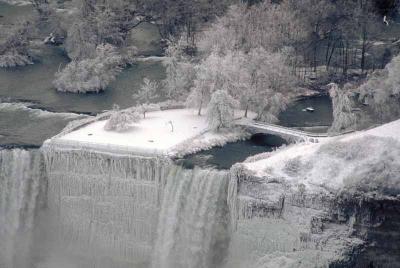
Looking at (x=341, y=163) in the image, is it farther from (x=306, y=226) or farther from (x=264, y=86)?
(x=264, y=86)

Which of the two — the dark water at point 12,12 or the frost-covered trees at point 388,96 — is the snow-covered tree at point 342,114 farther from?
the dark water at point 12,12

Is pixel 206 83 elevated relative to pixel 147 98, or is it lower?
elevated

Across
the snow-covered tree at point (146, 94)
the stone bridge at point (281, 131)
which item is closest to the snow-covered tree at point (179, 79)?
the snow-covered tree at point (146, 94)

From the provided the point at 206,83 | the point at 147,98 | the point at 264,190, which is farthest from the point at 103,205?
the point at 147,98

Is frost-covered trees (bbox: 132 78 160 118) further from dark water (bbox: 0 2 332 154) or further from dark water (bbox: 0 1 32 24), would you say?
dark water (bbox: 0 1 32 24)

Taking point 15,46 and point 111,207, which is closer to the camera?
point 111,207

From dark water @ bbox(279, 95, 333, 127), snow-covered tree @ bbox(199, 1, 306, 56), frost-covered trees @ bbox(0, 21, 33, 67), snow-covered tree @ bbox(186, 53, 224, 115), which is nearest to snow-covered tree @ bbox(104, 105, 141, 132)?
snow-covered tree @ bbox(186, 53, 224, 115)
